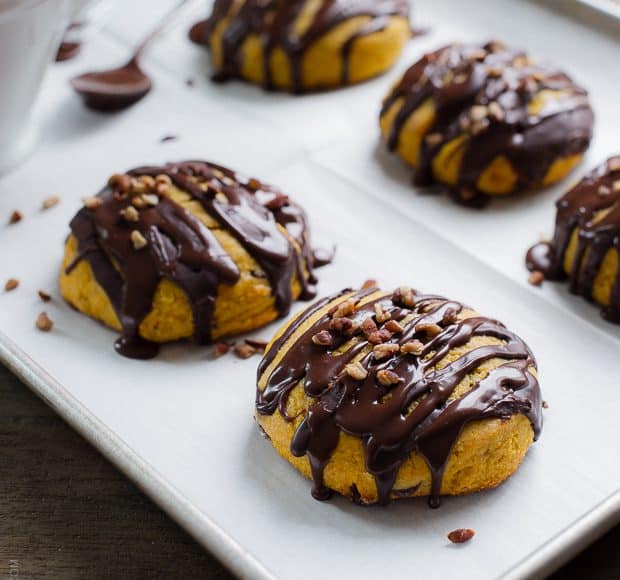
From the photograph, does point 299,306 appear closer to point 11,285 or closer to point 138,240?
point 138,240

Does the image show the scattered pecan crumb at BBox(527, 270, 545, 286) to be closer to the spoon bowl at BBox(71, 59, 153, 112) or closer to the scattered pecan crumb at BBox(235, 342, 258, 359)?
the scattered pecan crumb at BBox(235, 342, 258, 359)

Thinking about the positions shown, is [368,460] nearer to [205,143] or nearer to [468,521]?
[468,521]

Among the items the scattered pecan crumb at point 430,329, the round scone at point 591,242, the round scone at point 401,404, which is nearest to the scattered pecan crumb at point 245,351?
the round scone at point 401,404

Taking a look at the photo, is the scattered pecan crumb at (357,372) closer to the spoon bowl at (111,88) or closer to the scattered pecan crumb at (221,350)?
the scattered pecan crumb at (221,350)

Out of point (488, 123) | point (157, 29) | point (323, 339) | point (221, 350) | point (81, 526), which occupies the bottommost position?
point (81, 526)

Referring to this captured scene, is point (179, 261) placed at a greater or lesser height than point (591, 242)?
lesser

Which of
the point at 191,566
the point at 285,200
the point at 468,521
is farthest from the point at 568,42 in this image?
the point at 191,566

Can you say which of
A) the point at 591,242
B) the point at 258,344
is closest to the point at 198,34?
the point at 258,344

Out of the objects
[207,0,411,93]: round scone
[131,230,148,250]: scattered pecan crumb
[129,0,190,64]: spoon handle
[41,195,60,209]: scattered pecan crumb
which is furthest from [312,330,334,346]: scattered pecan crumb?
[129,0,190,64]: spoon handle
